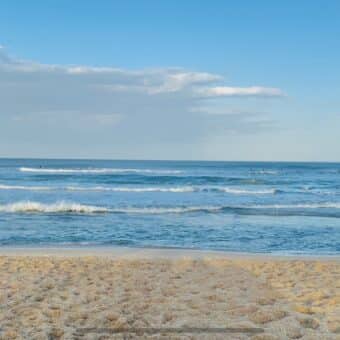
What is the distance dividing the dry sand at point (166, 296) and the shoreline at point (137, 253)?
1.81 ft

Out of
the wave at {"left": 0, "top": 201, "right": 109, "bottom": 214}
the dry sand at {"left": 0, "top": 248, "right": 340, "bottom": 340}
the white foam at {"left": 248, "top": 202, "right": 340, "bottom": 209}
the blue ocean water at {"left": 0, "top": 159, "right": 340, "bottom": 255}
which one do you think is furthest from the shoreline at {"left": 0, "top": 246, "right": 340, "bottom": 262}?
the white foam at {"left": 248, "top": 202, "right": 340, "bottom": 209}

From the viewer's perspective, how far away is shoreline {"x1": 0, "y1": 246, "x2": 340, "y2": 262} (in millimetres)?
11555

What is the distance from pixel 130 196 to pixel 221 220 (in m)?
11.7

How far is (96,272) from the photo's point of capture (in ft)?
29.8

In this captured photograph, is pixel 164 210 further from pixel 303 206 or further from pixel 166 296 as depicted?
pixel 166 296

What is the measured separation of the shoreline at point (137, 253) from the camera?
11.6 meters

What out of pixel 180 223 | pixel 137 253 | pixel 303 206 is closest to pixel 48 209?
pixel 180 223

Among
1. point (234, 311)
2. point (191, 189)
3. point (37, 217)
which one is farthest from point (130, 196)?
point (234, 311)

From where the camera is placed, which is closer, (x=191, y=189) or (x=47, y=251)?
(x=47, y=251)

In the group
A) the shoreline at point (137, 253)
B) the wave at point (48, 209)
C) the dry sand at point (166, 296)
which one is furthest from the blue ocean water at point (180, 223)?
the dry sand at point (166, 296)

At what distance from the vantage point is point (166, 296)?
7.11m

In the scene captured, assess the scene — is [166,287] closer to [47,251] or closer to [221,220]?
[47,251]

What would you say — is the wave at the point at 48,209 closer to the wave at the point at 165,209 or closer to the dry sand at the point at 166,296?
the wave at the point at 165,209

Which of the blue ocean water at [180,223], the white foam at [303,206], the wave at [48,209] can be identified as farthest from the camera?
the white foam at [303,206]
